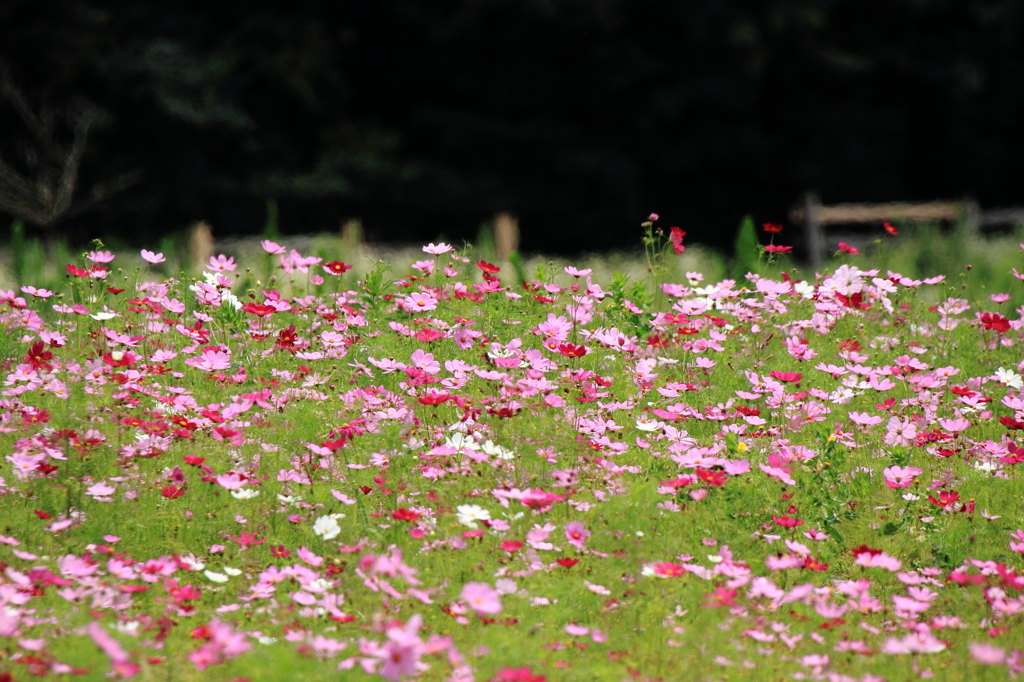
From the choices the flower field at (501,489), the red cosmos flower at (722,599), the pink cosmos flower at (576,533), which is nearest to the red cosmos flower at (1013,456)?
the flower field at (501,489)

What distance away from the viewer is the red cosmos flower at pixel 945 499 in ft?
10.1

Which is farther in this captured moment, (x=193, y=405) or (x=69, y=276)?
(x=69, y=276)

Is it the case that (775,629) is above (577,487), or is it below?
below

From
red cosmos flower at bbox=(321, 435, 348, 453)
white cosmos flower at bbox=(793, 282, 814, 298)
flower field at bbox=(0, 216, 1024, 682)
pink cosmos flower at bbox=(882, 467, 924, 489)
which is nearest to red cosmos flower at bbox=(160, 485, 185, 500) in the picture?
flower field at bbox=(0, 216, 1024, 682)

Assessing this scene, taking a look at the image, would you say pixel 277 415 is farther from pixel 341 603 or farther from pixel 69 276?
pixel 69 276

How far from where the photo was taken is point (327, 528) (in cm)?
262

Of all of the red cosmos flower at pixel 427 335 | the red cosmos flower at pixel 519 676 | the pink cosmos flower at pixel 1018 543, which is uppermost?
the red cosmos flower at pixel 427 335

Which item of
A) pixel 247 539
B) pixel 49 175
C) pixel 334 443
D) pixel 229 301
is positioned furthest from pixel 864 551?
pixel 49 175

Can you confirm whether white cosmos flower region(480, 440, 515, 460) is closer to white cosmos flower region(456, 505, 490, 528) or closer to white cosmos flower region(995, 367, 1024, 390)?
white cosmos flower region(456, 505, 490, 528)

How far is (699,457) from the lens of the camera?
113 inches

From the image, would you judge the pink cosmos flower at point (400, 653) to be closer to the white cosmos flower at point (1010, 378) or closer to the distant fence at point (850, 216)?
the white cosmos flower at point (1010, 378)

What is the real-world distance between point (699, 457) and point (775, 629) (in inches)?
24.1

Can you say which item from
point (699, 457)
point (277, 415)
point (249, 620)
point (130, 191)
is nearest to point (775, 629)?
point (699, 457)

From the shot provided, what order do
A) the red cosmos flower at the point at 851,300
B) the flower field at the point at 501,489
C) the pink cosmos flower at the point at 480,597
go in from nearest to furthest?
the pink cosmos flower at the point at 480,597 < the flower field at the point at 501,489 < the red cosmos flower at the point at 851,300
